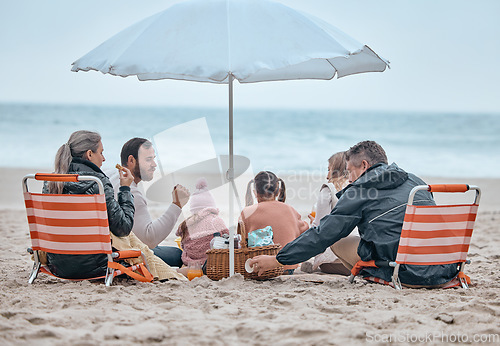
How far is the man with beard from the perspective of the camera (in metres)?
3.90

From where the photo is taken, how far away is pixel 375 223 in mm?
3506

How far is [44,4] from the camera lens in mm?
30859

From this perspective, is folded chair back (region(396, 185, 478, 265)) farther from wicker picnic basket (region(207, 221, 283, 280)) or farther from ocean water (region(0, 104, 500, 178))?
ocean water (region(0, 104, 500, 178))

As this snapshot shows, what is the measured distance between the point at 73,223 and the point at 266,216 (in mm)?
1421

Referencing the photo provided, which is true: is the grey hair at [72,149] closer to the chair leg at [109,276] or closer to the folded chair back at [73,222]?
the folded chair back at [73,222]

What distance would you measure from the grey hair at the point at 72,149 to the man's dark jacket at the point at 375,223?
1502mm

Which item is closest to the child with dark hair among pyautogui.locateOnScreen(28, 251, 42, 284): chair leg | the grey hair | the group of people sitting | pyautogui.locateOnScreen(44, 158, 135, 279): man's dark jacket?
the group of people sitting

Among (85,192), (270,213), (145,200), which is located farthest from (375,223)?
(85,192)

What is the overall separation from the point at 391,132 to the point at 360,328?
87.9 ft

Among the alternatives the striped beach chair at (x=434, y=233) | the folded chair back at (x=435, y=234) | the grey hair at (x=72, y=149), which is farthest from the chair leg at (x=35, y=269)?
the folded chair back at (x=435, y=234)

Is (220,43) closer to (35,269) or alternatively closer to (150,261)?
(150,261)

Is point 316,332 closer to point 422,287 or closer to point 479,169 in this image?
point 422,287

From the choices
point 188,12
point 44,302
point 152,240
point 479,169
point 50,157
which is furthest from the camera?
point 50,157

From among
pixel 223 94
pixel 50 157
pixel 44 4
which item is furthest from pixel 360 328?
pixel 44 4
